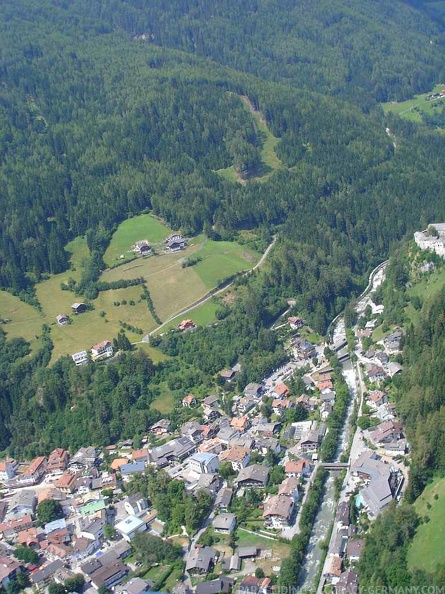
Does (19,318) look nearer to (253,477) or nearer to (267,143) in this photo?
(253,477)

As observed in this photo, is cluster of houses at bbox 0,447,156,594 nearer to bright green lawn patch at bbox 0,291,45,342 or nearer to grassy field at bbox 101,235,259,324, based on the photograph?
bright green lawn patch at bbox 0,291,45,342

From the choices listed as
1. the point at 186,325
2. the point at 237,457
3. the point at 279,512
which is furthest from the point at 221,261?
the point at 279,512

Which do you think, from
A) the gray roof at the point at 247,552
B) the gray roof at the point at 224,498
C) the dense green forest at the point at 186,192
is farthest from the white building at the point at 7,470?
the gray roof at the point at 247,552

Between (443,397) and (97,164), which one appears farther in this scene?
(97,164)

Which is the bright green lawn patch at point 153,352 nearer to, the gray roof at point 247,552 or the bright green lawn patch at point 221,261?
the bright green lawn patch at point 221,261

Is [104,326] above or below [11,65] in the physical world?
below

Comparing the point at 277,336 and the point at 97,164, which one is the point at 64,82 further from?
the point at 277,336

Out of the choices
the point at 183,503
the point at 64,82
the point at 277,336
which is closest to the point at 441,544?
the point at 183,503
